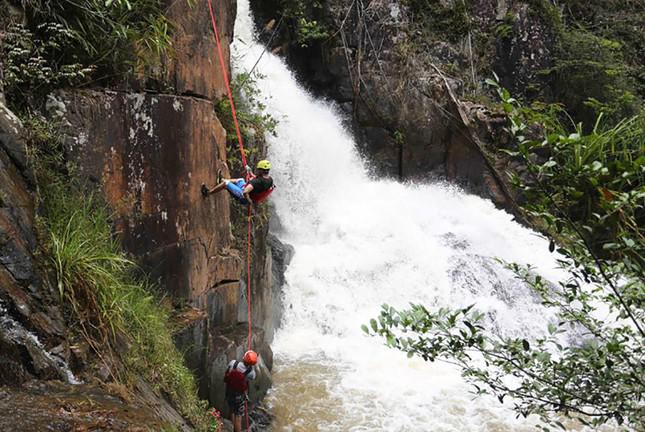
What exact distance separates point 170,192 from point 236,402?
2397 millimetres

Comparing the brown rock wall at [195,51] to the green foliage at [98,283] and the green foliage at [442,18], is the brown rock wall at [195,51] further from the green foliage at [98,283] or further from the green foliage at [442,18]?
the green foliage at [442,18]

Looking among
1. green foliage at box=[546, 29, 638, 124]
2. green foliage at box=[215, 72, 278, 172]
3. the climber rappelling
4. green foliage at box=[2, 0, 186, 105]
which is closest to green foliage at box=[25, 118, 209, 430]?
green foliage at box=[2, 0, 186, 105]

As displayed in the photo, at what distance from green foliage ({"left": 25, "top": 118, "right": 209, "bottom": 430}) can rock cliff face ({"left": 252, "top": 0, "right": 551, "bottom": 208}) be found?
379 inches

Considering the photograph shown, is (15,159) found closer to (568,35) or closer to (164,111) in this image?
(164,111)

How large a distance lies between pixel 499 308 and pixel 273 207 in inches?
190

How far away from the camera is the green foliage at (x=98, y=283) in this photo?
3055 millimetres

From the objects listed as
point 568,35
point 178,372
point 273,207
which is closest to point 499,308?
point 273,207

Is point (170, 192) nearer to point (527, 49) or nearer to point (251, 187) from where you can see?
point (251, 187)

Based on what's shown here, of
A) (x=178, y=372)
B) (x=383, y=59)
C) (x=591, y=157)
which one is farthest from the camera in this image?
(x=383, y=59)

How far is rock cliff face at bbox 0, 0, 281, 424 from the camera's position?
9.09 feet

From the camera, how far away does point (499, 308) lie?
29.4 feet

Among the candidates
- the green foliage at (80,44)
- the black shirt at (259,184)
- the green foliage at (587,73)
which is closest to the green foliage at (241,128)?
the black shirt at (259,184)

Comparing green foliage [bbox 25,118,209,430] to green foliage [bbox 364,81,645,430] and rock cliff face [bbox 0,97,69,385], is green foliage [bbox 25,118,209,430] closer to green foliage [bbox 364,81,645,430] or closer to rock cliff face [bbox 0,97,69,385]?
rock cliff face [bbox 0,97,69,385]

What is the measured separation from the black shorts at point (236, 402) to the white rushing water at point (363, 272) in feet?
2.47
